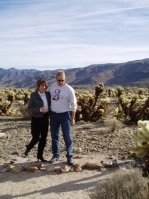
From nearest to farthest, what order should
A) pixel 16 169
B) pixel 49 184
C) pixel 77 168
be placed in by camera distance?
pixel 49 184, pixel 16 169, pixel 77 168

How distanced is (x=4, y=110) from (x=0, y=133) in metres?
6.29

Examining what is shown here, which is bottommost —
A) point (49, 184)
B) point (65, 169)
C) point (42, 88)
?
point (49, 184)

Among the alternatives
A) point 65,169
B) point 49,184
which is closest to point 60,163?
point 65,169

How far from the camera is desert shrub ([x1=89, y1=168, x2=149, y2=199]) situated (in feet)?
19.2

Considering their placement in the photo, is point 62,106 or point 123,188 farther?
point 62,106

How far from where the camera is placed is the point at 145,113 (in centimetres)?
1444

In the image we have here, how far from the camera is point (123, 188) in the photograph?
605 centimetres

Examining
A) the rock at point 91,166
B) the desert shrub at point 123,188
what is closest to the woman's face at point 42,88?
the rock at point 91,166

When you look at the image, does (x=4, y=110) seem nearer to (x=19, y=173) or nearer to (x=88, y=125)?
(x=88, y=125)

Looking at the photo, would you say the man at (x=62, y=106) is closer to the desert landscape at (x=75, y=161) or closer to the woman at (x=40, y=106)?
the woman at (x=40, y=106)

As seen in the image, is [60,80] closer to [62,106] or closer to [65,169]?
[62,106]

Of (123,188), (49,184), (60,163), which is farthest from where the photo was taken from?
(60,163)

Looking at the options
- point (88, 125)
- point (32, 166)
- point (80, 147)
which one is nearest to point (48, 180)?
point (32, 166)

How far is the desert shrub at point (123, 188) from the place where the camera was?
5.84 metres
